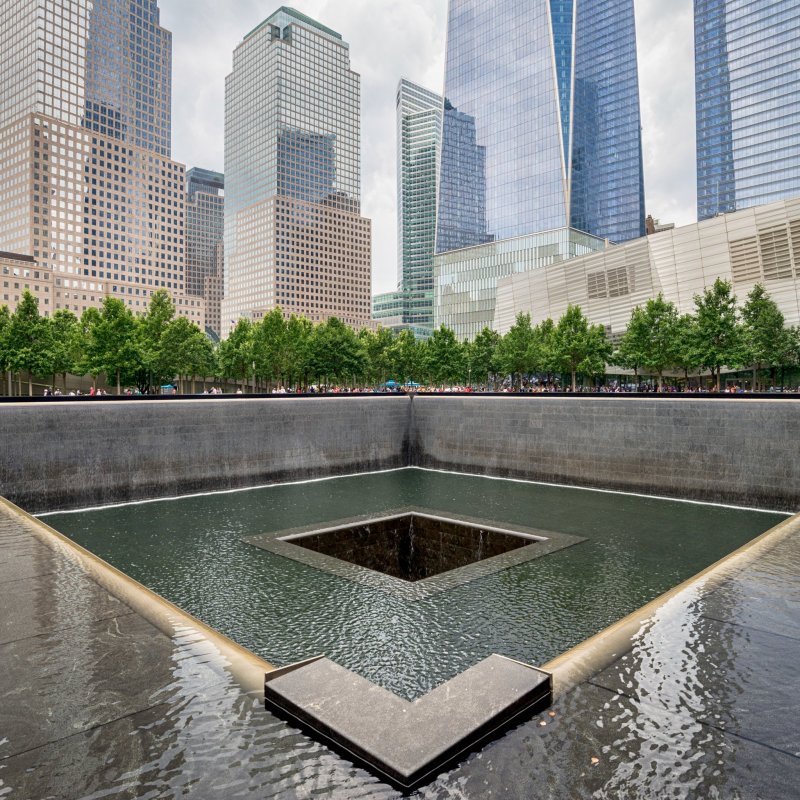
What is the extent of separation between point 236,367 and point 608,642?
6875 cm

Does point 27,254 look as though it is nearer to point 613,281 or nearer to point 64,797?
point 613,281

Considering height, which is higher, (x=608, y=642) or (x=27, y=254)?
(x=27, y=254)

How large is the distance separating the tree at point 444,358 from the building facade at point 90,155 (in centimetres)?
Answer: 9755

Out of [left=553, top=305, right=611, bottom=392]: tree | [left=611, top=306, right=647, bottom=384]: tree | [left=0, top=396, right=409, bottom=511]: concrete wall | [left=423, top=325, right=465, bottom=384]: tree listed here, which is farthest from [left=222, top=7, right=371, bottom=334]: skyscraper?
[left=0, top=396, right=409, bottom=511]: concrete wall

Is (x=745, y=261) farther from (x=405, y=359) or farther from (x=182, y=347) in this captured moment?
(x=182, y=347)

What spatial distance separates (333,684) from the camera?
446 cm

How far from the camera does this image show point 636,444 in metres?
22.9

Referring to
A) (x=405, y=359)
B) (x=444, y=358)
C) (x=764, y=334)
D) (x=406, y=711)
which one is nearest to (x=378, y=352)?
(x=405, y=359)

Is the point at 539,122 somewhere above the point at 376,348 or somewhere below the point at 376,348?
above

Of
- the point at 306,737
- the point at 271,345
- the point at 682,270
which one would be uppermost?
the point at 682,270

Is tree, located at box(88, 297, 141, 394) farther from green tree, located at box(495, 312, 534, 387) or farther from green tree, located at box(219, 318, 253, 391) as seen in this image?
green tree, located at box(495, 312, 534, 387)

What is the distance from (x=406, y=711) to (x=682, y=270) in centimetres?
6244

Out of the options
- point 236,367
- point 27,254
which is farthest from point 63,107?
point 236,367

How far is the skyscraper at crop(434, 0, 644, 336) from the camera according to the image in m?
125
